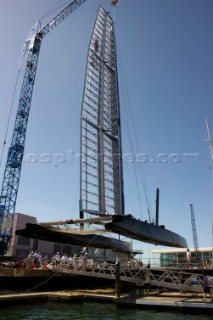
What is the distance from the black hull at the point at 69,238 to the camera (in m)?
18.3

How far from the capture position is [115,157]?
3184 cm

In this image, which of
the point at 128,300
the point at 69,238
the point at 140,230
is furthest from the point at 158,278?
the point at 69,238

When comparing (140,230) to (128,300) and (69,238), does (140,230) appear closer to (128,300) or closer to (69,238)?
(128,300)

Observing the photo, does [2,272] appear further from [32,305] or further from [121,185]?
[121,185]

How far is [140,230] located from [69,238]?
233 inches

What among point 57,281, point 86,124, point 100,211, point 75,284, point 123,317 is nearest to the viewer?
point 123,317

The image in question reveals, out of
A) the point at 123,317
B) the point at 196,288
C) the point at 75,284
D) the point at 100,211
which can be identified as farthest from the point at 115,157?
the point at 123,317

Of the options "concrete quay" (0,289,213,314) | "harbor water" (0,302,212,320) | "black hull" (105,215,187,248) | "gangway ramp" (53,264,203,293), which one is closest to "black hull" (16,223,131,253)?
→ "gangway ramp" (53,264,203,293)

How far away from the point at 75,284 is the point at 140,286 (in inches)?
333

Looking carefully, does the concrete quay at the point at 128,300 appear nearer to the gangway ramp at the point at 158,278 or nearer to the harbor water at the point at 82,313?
the harbor water at the point at 82,313

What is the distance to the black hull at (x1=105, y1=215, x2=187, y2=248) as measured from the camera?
1526 centimetres

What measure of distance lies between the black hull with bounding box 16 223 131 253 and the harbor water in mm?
4062

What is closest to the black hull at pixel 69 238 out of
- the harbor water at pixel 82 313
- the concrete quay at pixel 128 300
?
the concrete quay at pixel 128 300

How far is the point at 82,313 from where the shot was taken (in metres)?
15.6
